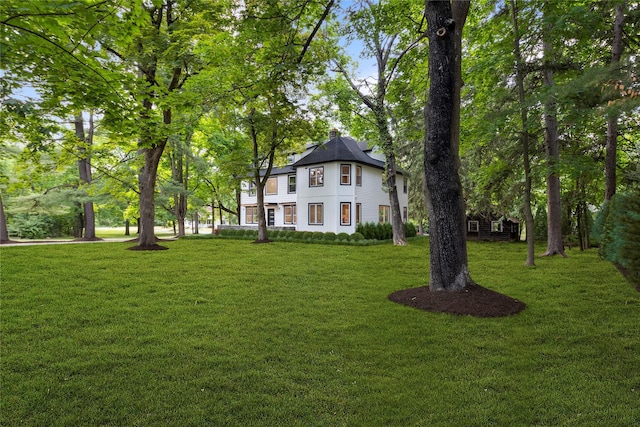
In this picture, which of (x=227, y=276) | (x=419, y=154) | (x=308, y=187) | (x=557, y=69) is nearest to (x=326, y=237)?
(x=308, y=187)

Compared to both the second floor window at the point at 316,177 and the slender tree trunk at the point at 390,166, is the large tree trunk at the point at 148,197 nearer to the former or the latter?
the slender tree trunk at the point at 390,166

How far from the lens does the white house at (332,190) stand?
22.9 metres

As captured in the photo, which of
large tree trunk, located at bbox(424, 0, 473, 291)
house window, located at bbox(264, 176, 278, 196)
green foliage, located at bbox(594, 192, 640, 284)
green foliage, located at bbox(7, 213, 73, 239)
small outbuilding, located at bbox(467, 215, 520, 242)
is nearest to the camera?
green foliage, located at bbox(594, 192, 640, 284)

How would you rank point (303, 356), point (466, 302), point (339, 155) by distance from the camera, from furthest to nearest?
point (339, 155) → point (466, 302) → point (303, 356)

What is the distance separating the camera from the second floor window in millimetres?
23828

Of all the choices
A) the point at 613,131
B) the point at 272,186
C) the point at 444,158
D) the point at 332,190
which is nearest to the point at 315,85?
the point at 332,190

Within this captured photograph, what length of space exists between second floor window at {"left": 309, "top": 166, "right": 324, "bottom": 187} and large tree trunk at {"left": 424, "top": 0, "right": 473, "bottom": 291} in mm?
17645

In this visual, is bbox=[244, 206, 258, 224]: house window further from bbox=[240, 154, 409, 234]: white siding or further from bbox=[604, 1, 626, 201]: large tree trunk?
bbox=[604, 1, 626, 201]: large tree trunk

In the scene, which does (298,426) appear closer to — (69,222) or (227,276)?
(227,276)

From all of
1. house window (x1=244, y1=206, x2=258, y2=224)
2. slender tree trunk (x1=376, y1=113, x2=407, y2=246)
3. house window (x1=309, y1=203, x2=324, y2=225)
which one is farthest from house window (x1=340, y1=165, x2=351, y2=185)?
house window (x1=244, y1=206, x2=258, y2=224)

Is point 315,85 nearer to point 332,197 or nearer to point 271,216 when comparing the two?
point 332,197

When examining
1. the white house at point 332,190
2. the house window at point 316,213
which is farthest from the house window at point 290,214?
the house window at point 316,213

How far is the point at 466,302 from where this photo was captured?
18.6ft

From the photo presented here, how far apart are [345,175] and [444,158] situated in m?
16.9
